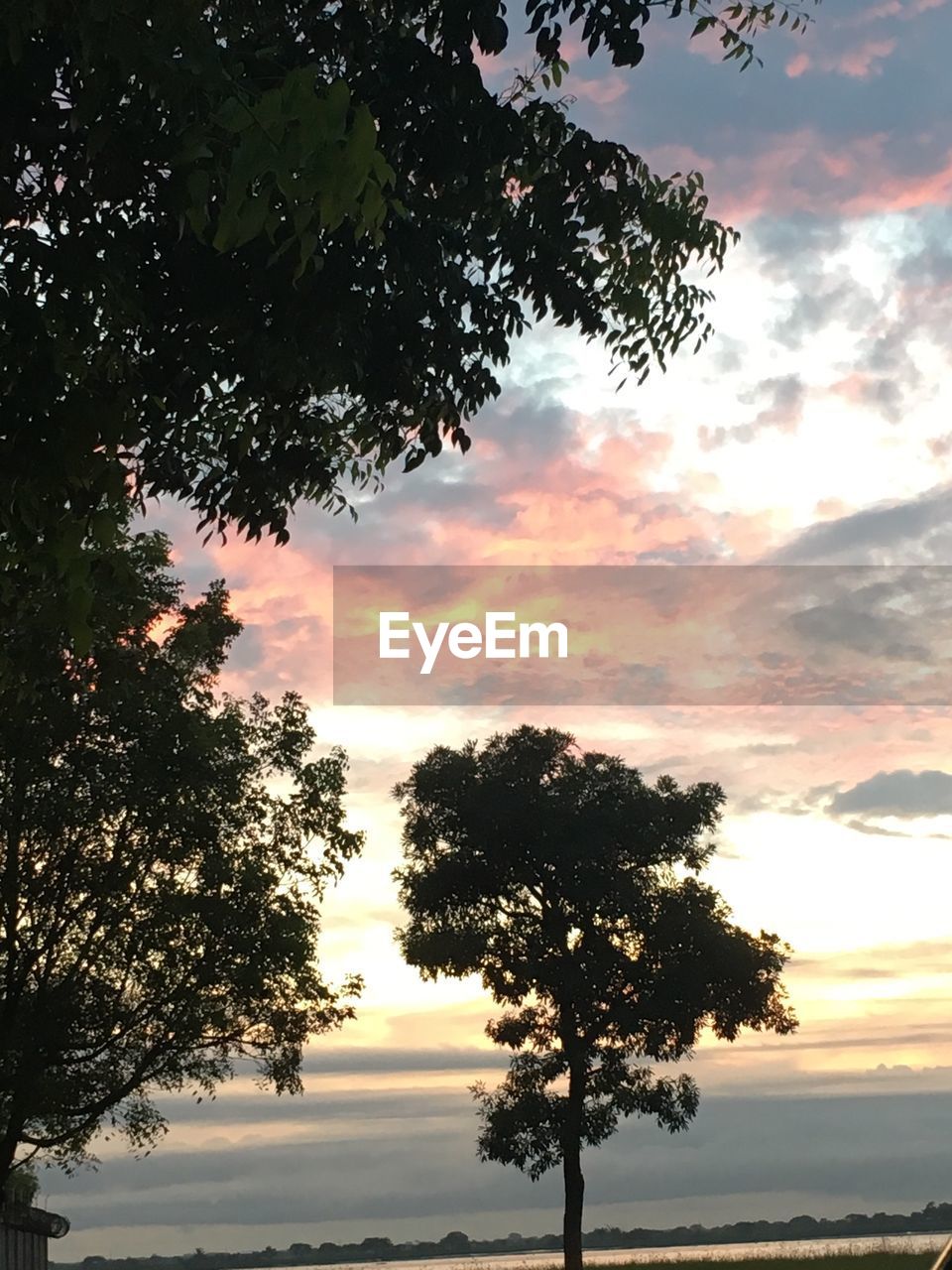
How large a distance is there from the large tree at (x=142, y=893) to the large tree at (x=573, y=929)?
51.6 feet

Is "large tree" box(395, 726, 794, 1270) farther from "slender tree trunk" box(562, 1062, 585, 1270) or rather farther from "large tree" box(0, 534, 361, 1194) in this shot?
"large tree" box(0, 534, 361, 1194)

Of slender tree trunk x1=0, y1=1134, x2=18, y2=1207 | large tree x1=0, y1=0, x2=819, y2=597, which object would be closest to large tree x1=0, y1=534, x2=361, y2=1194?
slender tree trunk x1=0, y1=1134, x2=18, y2=1207

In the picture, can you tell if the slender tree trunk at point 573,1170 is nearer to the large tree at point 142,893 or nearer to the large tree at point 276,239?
the large tree at point 142,893

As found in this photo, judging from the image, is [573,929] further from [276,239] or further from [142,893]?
[276,239]

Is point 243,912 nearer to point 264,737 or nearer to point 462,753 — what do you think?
point 264,737

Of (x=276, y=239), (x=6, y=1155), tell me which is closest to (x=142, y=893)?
(x=6, y=1155)

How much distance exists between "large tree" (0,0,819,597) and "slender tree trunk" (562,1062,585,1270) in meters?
31.9

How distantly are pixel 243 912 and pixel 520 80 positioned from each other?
1859 cm

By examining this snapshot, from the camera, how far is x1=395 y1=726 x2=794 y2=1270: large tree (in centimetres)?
4356

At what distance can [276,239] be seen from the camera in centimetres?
1193

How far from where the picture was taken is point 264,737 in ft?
98.7

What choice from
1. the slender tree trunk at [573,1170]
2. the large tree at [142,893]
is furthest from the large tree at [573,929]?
the large tree at [142,893]

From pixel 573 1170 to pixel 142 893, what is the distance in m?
20.7

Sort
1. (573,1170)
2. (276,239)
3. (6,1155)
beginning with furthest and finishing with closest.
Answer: (573,1170), (6,1155), (276,239)
